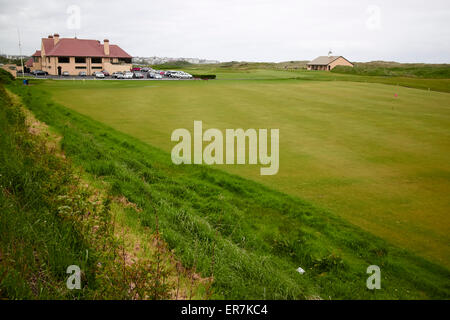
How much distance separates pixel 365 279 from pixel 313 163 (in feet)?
20.1

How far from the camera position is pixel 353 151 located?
42.0ft

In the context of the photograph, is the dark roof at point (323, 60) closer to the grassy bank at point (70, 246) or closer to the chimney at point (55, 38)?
the chimney at point (55, 38)

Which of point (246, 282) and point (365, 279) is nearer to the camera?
point (246, 282)

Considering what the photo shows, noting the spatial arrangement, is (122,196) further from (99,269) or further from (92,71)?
(92,71)

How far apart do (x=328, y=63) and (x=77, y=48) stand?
78744 millimetres

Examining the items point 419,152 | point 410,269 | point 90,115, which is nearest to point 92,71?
point 90,115

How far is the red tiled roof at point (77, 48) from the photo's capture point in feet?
239

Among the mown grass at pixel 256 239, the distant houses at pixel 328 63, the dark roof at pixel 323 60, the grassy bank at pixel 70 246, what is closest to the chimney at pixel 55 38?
the mown grass at pixel 256 239

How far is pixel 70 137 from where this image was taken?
11.6 meters

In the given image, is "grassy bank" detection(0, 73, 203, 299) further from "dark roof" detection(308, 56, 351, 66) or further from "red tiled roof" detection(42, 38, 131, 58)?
"dark roof" detection(308, 56, 351, 66)

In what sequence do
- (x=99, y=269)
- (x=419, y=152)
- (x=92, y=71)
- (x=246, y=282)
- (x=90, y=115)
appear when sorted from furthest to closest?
(x=92, y=71) → (x=90, y=115) → (x=419, y=152) → (x=246, y=282) → (x=99, y=269)

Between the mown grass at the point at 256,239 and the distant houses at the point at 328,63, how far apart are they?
368 ft

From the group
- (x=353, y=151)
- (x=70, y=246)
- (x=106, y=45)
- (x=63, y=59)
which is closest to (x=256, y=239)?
(x=70, y=246)
